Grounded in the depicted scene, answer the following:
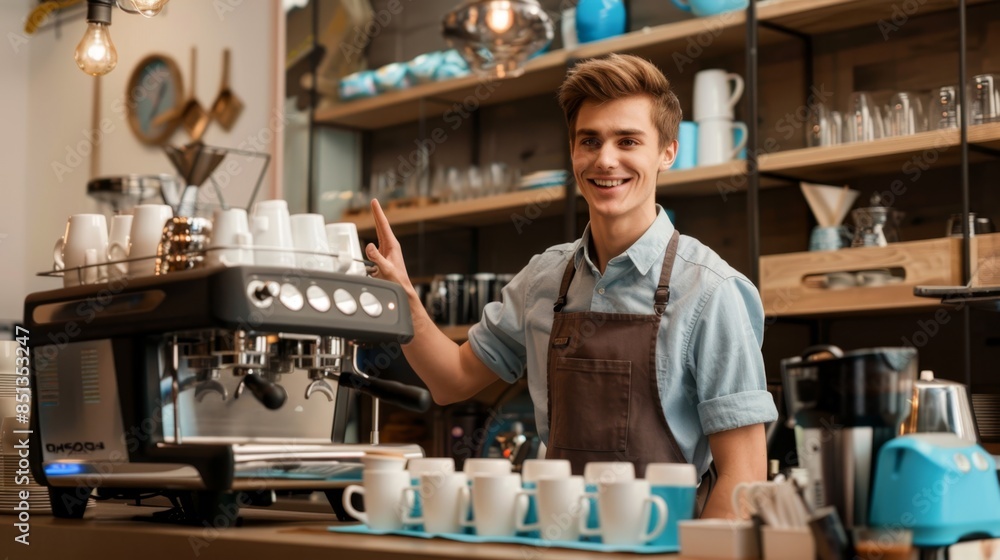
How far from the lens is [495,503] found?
4.29 feet

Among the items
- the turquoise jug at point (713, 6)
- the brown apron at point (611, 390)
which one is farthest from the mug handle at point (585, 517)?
the turquoise jug at point (713, 6)

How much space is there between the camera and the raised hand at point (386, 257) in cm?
202

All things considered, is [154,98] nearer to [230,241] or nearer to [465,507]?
[230,241]

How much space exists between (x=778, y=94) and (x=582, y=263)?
6.46 ft

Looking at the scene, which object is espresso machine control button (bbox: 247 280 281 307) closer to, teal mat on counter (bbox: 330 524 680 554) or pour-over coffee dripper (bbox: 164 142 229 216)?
teal mat on counter (bbox: 330 524 680 554)

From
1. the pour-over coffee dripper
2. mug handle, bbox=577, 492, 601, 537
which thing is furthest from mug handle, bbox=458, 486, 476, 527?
the pour-over coffee dripper

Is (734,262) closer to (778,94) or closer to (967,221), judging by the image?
(778,94)

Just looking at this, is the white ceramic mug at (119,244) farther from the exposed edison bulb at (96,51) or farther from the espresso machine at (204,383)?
the exposed edison bulb at (96,51)

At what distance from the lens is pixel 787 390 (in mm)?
1221

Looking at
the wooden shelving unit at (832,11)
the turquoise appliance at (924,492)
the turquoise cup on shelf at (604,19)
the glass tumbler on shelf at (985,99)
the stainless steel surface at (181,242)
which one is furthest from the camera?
the turquoise cup on shelf at (604,19)

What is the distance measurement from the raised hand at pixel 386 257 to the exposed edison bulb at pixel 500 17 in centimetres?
96

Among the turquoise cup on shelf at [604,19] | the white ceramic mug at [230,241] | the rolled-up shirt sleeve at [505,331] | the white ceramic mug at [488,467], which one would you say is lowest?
the white ceramic mug at [488,467]

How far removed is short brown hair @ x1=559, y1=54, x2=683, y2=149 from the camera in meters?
2.00

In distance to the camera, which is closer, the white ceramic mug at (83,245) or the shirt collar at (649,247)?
the white ceramic mug at (83,245)
